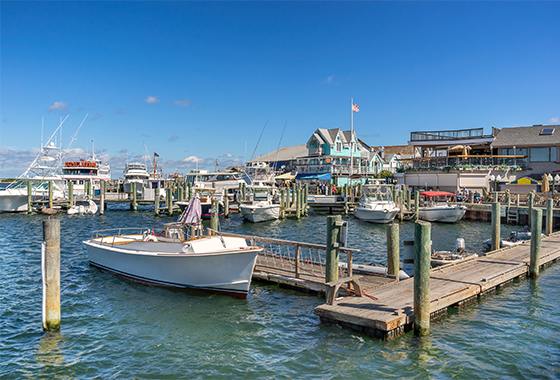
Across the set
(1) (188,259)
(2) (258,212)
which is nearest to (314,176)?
(2) (258,212)

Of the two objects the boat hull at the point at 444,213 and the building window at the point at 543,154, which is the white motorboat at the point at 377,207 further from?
the building window at the point at 543,154

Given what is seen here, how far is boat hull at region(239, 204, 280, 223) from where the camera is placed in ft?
113

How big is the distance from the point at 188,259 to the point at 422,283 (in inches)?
295

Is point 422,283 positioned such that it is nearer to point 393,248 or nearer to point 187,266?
point 393,248

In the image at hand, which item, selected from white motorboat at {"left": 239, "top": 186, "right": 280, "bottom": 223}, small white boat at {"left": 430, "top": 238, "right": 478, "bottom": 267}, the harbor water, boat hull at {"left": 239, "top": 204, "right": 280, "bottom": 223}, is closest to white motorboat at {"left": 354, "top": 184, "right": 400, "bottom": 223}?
white motorboat at {"left": 239, "top": 186, "right": 280, "bottom": 223}

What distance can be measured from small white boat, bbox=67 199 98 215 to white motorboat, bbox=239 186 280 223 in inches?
659

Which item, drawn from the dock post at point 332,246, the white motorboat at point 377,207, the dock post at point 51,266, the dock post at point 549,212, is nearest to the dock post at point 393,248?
the dock post at point 332,246

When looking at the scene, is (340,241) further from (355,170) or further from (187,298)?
(355,170)

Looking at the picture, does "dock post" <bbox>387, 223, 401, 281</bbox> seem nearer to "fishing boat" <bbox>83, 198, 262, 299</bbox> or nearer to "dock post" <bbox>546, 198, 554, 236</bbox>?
"fishing boat" <bbox>83, 198, 262, 299</bbox>

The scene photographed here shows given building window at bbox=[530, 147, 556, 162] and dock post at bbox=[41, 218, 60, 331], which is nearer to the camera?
dock post at bbox=[41, 218, 60, 331]

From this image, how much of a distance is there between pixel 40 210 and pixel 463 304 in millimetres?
42329

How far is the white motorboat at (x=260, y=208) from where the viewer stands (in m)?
34.7

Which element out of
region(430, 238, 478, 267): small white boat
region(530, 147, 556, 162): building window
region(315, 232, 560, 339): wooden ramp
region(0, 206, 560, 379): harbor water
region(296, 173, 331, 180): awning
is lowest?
region(0, 206, 560, 379): harbor water

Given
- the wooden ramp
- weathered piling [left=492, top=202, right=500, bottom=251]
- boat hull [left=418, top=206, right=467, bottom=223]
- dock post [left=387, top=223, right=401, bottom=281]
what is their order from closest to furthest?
1. the wooden ramp
2. dock post [left=387, top=223, right=401, bottom=281]
3. weathered piling [left=492, top=202, right=500, bottom=251]
4. boat hull [left=418, top=206, right=467, bottom=223]
